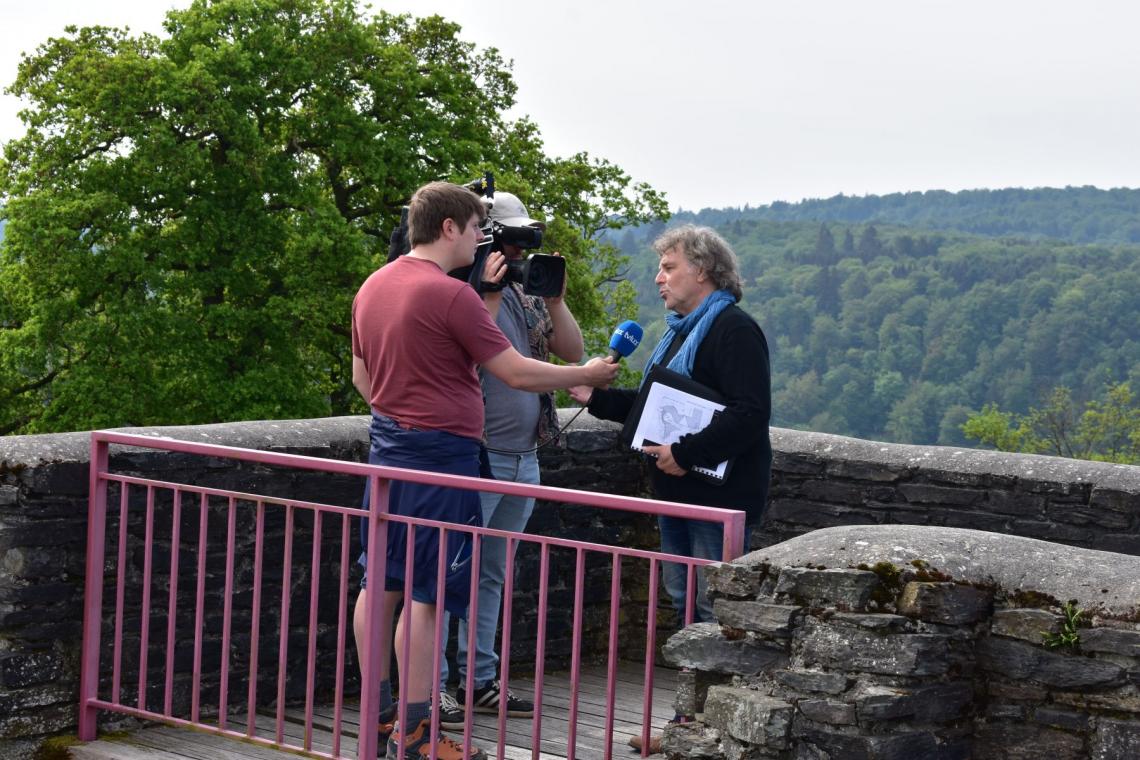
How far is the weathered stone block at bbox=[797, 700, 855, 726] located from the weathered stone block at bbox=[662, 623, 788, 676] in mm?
126

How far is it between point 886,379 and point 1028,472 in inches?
2814

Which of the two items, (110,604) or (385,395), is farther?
(110,604)

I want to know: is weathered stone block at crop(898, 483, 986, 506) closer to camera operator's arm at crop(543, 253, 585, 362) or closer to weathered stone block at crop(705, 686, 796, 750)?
camera operator's arm at crop(543, 253, 585, 362)

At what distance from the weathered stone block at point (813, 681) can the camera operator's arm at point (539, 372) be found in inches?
42.9

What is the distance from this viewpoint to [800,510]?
20.9ft

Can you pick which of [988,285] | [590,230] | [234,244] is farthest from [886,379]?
[234,244]

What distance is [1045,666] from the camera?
3537mm

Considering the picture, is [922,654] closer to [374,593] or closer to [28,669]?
[374,593]

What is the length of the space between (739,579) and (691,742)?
1.33 ft

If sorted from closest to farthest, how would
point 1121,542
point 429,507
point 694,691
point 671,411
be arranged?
point 694,691 → point 429,507 → point 671,411 → point 1121,542

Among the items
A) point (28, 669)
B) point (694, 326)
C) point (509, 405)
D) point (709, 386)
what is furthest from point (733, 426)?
point (28, 669)

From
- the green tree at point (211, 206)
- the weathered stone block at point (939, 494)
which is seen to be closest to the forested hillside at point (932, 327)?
the green tree at point (211, 206)

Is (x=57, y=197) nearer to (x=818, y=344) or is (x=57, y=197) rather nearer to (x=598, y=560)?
(x=598, y=560)

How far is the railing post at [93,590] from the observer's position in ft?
16.2
